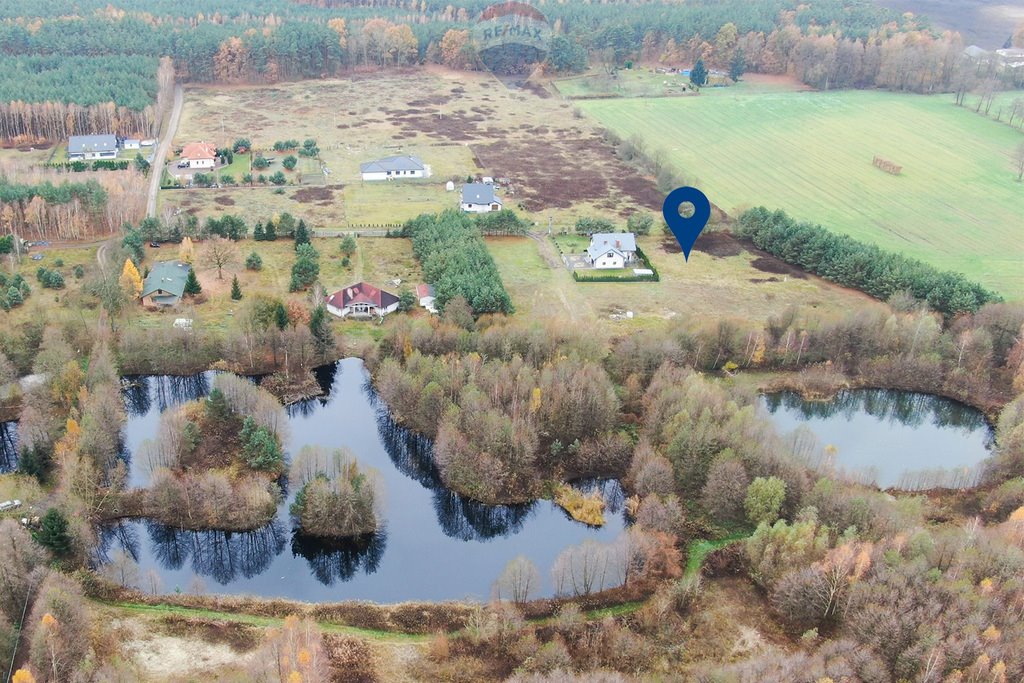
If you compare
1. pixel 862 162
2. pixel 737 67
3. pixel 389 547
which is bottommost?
pixel 389 547

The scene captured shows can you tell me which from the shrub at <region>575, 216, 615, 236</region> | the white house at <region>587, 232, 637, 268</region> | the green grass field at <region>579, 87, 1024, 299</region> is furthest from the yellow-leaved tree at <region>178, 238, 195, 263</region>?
the green grass field at <region>579, 87, 1024, 299</region>

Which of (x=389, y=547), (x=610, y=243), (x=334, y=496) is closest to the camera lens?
(x=334, y=496)

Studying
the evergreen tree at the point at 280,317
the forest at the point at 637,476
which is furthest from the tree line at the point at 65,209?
the evergreen tree at the point at 280,317

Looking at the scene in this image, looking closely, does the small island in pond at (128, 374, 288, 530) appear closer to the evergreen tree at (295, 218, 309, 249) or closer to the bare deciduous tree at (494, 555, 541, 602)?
the bare deciduous tree at (494, 555, 541, 602)

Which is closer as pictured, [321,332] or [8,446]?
[8,446]

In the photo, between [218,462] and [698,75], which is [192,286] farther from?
[698,75]

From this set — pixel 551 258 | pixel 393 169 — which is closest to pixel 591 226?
pixel 551 258
